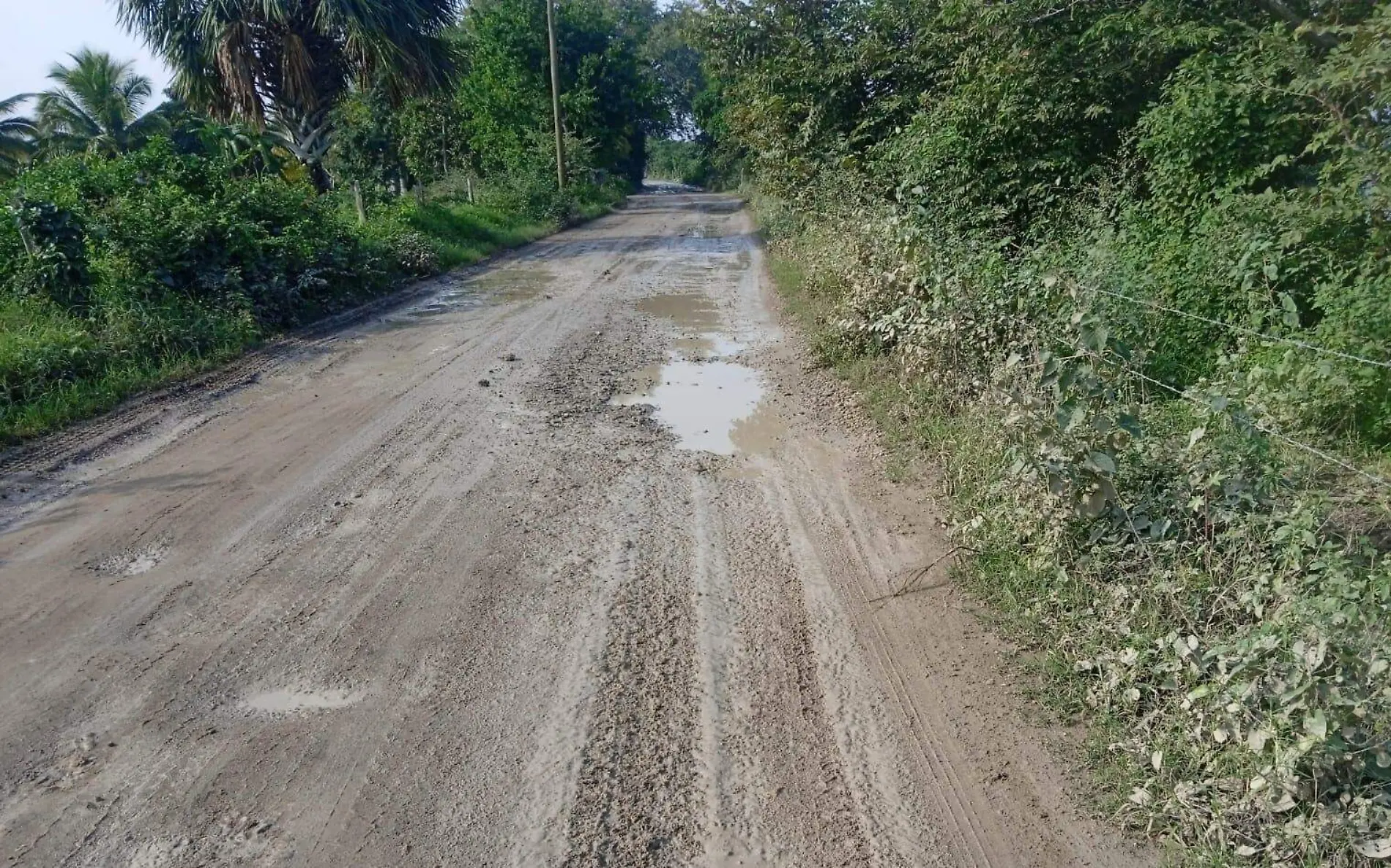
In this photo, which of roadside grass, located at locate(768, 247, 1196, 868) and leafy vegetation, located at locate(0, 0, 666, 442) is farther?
leafy vegetation, located at locate(0, 0, 666, 442)

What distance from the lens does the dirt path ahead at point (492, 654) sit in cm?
279

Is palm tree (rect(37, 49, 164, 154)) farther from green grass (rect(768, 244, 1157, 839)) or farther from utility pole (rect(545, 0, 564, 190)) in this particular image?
green grass (rect(768, 244, 1157, 839))

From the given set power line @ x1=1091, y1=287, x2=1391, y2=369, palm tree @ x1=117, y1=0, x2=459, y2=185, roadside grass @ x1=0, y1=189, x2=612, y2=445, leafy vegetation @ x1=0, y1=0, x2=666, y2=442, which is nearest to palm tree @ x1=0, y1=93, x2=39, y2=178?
leafy vegetation @ x1=0, y1=0, x2=666, y2=442

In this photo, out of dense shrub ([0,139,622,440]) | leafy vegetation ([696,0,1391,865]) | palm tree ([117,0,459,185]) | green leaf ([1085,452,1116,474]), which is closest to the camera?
leafy vegetation ([696,0,1391,865])

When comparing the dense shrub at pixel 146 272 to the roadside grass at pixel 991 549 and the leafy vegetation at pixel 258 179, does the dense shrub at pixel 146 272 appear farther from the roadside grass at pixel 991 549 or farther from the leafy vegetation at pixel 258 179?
the roadside grass at pixel 991 549

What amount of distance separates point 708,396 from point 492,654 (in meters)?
4.24

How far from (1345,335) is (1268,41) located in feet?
8.73

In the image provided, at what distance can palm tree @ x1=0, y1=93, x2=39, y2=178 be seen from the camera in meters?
22.8

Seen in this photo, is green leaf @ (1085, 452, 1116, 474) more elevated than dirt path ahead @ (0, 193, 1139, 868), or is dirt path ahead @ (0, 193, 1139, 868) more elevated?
green leaf @ (1085, 452, 1116, 474)

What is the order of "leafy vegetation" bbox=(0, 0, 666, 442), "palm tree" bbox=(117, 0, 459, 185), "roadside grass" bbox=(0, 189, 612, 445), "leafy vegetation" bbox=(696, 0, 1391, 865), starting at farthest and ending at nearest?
1. "palm tree" bbox=(117, 0, 459, 185)
2. "leafy vegetation" bbox=(0, 0, 666, 442)
3. "roadside grass" bbox=(0, 189, 612, 445)
4. "leafy vegetation" bbox=(696, 0, 1391, 865)

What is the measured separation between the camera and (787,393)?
25.0 feet

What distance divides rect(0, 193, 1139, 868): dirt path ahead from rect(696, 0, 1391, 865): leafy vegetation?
1.50 ft

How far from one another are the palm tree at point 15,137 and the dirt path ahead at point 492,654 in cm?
2221

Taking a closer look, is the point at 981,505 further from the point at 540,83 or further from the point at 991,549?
the point at 540,83
